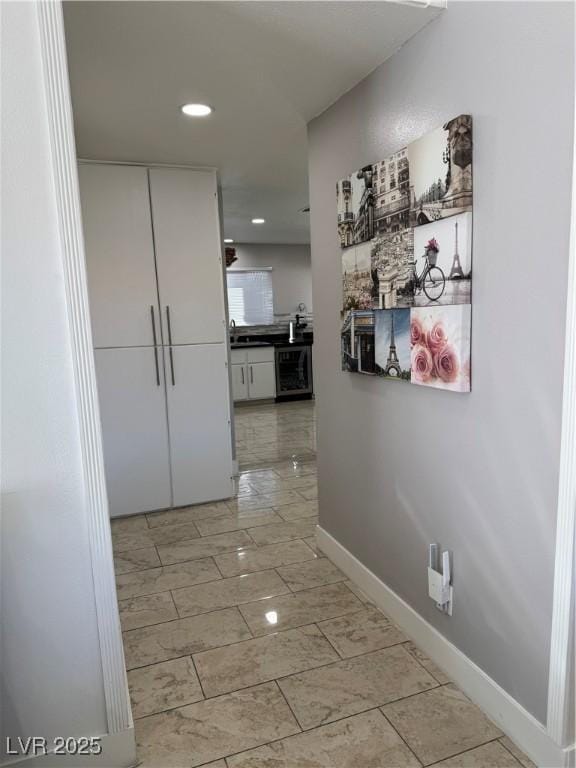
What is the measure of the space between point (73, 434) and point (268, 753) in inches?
44.3

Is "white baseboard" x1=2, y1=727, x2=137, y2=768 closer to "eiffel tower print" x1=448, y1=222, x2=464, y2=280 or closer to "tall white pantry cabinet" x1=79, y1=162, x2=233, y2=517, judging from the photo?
"eiffel tower print" x1=448, y1=222, x2=464, y2=280

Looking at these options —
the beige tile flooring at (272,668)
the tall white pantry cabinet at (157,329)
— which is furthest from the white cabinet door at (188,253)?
the beige tile flooring at (272,668)

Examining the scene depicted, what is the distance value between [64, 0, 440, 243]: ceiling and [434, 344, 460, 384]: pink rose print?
1.05 metres

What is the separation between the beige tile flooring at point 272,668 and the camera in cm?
157

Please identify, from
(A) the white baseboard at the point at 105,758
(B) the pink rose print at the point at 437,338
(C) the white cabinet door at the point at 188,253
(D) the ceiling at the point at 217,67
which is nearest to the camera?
(A) the white baseboard at the point at 105,758

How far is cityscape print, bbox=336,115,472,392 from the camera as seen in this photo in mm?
1584

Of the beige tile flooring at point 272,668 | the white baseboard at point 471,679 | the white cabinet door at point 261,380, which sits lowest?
the beige tile flooring at point 272,668

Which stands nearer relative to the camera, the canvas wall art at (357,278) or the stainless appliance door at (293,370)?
the canvas wall art at (357,278)

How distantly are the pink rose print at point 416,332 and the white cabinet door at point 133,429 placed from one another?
202 centimetres

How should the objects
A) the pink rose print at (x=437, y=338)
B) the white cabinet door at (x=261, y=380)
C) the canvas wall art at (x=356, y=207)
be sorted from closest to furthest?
1. the pink rose print at (x=437, y=338)
2. the canvas wall art at (x=356, y=207)
3. the white cabinet door at (x=261, y=380)

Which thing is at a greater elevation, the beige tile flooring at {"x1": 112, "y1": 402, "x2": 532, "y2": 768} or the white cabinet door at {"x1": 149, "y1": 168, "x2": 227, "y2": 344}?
the white cabinet door at {"x1": 149, "y1": 168, "x2": 227, "y2": 344}

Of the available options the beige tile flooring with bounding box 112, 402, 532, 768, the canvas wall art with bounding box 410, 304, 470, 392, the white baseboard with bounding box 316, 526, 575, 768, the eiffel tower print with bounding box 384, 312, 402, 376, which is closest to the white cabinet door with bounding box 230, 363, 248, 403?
the beige tile flooring with bounding box 112, 402, 532, 768

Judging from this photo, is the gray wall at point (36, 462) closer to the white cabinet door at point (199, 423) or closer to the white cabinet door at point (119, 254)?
the white cabinet door at point (119, 254)

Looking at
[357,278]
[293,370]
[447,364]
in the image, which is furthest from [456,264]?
[293,370]
